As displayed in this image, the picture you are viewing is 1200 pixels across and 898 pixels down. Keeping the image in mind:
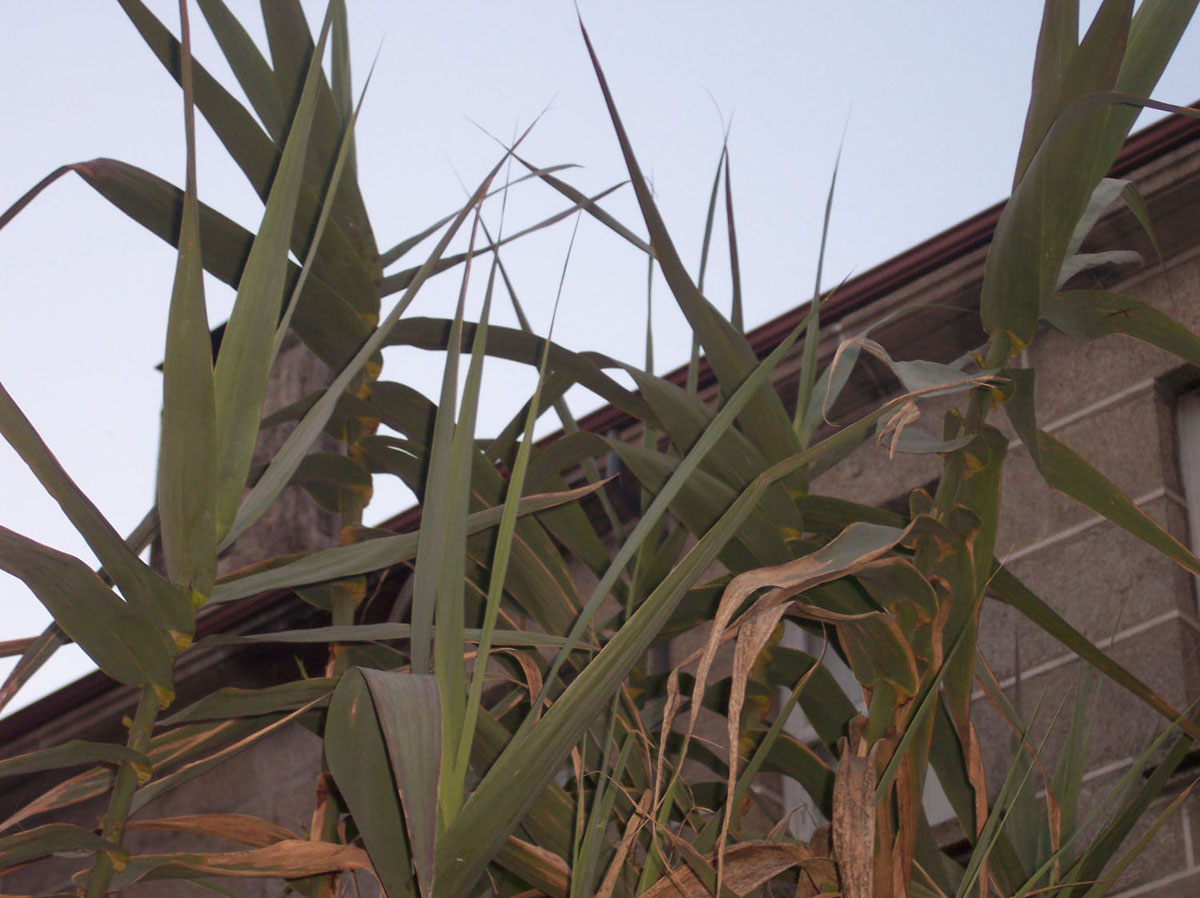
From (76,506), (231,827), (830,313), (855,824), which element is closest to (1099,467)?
(830,313)

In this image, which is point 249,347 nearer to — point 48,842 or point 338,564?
point 338,564

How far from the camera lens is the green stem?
1.38 metres

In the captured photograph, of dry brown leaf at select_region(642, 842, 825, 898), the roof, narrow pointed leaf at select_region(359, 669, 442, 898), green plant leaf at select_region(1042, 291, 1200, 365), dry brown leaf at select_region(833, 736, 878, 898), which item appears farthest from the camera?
the roof

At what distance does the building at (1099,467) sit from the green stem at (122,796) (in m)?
2.09

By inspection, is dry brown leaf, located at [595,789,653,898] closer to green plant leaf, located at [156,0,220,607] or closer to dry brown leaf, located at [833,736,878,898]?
dry brown leaf, located at [833,736,878,898]

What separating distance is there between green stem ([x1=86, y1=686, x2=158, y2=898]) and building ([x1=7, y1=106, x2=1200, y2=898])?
209 cm

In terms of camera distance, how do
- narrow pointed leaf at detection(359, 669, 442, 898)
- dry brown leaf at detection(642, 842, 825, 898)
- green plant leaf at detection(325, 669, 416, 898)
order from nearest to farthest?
narrow pointed leaf at detection(359, 669, 442, 898) < green plant leaf at detection(325, 669, 416, 898) < dry brown leaf at detection(642, 842, 825, 898)

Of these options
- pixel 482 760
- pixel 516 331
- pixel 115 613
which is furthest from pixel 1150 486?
pixel 115 613

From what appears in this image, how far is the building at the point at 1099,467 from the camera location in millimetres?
3707

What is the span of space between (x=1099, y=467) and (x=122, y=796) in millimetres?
3503

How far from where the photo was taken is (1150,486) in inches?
164

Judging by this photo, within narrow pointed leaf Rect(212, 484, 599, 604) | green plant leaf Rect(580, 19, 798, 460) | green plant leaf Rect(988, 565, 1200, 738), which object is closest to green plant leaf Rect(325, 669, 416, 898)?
narrow pointed leaf Rect(212, 484, 599, 604)

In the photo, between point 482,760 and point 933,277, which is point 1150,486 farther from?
point 482,760

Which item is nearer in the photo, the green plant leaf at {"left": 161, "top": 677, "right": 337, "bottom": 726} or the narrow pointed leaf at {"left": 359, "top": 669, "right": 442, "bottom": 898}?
the narrow pointed leaf at {"left": 359, "top": 669, "right": 442, "bottom": 898}
